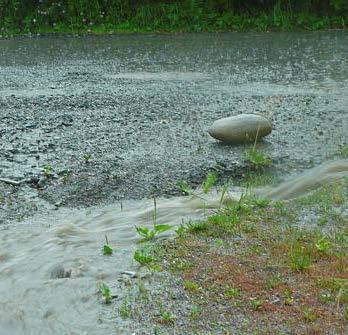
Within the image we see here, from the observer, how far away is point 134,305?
11.7 feet

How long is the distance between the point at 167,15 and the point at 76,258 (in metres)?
11.9

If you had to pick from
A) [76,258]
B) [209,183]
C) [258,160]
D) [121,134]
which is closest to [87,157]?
[121,134]

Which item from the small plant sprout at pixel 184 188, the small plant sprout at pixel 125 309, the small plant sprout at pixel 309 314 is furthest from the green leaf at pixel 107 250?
the small plant sprout at pixel 309 314

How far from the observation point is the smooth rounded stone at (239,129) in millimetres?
6336

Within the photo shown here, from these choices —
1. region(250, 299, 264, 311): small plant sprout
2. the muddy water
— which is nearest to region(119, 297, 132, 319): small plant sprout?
the muddy water

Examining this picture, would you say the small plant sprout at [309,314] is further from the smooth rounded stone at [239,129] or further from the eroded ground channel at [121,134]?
the smooth rounded stone at [239,129]

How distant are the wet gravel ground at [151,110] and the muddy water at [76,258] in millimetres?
271

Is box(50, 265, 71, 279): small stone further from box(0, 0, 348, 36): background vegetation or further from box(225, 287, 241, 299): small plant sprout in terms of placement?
box(0, 0, 348, 36): background vegetation

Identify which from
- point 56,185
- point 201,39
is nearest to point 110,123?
point 56,185

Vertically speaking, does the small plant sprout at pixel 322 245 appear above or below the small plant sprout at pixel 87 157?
above

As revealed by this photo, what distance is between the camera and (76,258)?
425 cm

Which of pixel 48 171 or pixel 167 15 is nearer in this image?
pixel 48 171

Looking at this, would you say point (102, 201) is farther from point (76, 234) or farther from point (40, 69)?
point (40, 69)

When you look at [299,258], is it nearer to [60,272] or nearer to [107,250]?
[107,250]
